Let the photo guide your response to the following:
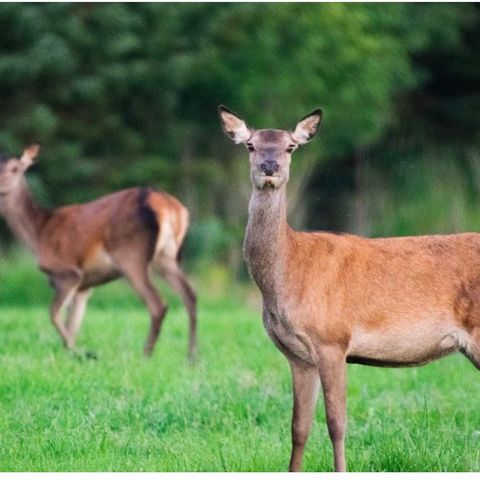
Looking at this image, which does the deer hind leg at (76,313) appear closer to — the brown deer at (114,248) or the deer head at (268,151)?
the brown deer at (114,248)

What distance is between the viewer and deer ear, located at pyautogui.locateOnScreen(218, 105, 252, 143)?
6.20 meters

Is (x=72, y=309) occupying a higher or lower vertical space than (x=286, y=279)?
lower

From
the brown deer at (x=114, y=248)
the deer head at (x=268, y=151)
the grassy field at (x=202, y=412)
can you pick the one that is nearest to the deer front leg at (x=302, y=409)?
the grassy field at (x=202, y=412)

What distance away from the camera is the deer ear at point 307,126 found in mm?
6280

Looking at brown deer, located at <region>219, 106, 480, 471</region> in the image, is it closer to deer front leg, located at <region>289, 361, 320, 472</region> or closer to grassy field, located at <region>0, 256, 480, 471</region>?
deer front leg, located at <region>289, 361, 320, 472</region>

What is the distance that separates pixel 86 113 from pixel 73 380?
13.0 m

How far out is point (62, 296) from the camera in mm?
9984

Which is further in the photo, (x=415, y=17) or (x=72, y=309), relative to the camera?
(x=415, y=17)

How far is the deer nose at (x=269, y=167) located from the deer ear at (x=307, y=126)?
34 centimetres

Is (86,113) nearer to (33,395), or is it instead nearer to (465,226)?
(465,226)

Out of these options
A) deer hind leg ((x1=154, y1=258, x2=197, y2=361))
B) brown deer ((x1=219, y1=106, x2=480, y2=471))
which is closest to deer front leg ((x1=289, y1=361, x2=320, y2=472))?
brown deer ((x1=219, y1=106, x2=480, y2=471))

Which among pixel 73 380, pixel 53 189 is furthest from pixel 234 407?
pixel 53 189

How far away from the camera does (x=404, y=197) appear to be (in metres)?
19.6

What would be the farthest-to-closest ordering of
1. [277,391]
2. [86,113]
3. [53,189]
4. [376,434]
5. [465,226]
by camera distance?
1. [86,113]
2. [53,189]
3. [465,226]
4. [277,391]
5. [376,434]
